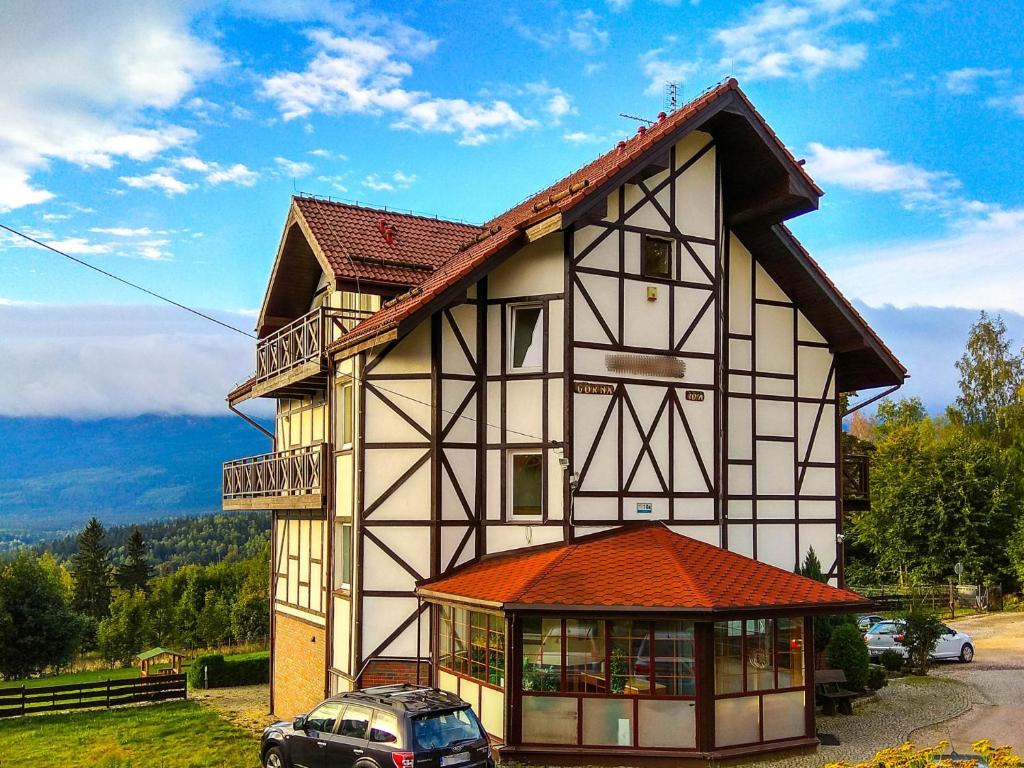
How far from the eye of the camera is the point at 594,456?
59.5ft

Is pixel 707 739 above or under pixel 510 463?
under

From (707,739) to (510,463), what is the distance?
241 inches

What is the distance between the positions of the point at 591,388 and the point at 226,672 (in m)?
18.6

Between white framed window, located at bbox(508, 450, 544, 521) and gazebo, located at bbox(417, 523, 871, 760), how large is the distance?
1878mm

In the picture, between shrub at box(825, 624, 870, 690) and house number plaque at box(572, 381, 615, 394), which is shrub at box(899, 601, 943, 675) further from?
house number plaque at box(572, 381, 615, 394)

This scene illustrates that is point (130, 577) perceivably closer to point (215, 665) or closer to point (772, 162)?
point (215, 665)

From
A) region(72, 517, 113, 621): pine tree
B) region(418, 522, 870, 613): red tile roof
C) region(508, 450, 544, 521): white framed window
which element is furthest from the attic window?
region(72, 517, 113, 621): pine tree

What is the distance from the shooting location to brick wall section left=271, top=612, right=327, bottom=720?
2092 cm

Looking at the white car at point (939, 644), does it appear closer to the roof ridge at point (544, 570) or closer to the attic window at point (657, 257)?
the roof ridge at point (544, 570)

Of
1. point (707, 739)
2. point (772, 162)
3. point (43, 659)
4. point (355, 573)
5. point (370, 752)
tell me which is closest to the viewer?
point (370, 752)

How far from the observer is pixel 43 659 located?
4469 centimetres

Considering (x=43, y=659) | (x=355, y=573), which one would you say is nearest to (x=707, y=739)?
(x=355, y=573)

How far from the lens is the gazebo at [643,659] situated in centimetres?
1548

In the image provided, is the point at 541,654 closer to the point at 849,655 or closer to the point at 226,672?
the point at 849,655
